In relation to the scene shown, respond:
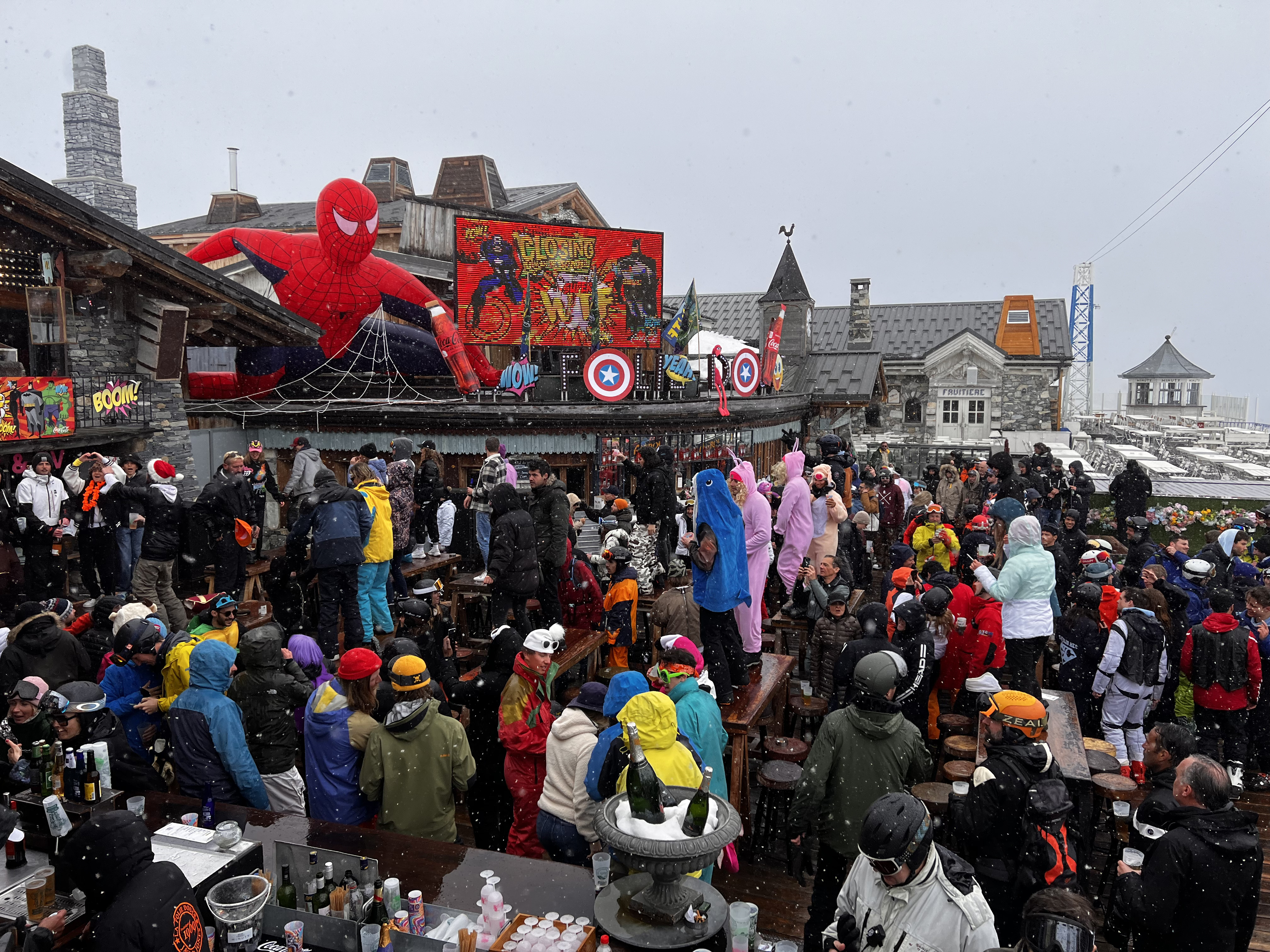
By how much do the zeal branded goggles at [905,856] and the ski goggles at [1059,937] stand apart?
0.49 metres

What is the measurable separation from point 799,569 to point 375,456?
7.02 meters

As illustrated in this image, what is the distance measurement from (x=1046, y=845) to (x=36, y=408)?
495 inches

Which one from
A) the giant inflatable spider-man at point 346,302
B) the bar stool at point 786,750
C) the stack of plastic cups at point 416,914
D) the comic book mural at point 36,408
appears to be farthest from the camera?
the giant inflatable spider-man at point 346,302

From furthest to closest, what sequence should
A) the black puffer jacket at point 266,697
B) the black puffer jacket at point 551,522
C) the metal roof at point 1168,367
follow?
1. the metal roof at point 1168,367
2. the black puffer jacket at point 551,522
3. the black puffer jacket at point 266,697

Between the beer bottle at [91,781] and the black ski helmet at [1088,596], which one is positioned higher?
the black ski helmet at [1088,596]

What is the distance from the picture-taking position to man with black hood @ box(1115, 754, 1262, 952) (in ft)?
12.7

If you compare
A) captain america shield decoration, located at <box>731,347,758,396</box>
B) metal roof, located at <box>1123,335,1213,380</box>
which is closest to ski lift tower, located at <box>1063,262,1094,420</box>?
metal roof, located at <box>1123,335,1213,380</box>

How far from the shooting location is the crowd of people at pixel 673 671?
4082 millimetres

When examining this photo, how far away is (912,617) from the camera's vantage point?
23.5 ft

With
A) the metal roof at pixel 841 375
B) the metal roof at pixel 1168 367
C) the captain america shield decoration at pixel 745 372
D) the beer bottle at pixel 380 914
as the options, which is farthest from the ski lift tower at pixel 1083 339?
the beer bottle at pixel 380 914

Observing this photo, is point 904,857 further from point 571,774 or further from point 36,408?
point 36,408

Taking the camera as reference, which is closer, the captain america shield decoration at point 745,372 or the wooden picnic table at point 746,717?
the wooden picnic table at point 746,717

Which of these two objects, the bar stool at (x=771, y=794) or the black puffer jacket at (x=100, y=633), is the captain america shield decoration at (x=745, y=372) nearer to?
the bar stool at (x=771, y=794)

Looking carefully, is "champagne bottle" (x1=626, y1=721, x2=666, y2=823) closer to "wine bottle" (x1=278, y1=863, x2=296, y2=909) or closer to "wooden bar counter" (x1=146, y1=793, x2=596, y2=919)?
"wooden bar counter" (x1=146, y1=793, x2=596, y2=919)
